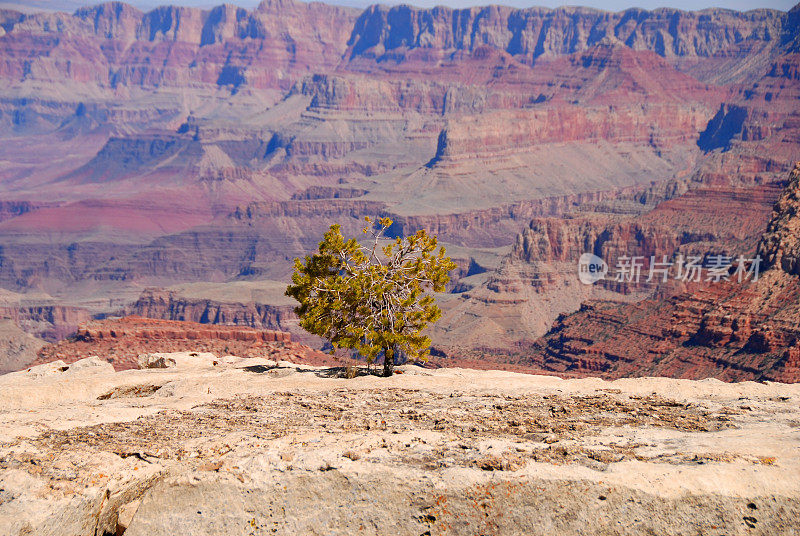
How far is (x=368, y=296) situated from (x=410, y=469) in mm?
15826

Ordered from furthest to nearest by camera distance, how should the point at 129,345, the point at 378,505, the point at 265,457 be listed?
the point at 129,345, the point at 265,457, the point at 378,505

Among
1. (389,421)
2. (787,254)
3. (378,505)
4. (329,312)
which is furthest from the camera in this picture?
(787,254)

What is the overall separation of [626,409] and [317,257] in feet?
48.1

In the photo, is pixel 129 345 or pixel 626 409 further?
pixel 129 345

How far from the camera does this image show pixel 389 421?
23.4m

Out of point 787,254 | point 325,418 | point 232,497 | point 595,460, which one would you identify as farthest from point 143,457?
point 787,254

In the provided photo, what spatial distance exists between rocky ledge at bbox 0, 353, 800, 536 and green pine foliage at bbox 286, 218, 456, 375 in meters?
8.88

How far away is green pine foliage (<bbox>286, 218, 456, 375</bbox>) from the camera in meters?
34.2

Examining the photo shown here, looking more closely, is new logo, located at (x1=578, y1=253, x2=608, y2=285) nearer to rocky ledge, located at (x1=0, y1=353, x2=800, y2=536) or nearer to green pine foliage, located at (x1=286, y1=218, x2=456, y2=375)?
green pine foliage, located at (x1=286, y1=218, x2=456, y2=375)

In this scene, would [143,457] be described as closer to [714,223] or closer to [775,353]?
[775,353]

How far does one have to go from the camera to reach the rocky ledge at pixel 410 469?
17.8 meters

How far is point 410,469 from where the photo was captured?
62.5ft

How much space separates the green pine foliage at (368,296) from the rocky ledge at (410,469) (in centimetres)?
888

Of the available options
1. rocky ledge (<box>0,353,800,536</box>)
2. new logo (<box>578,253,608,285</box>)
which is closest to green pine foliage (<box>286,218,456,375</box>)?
rocky ledge (<box>0,353,800,536</box>)
